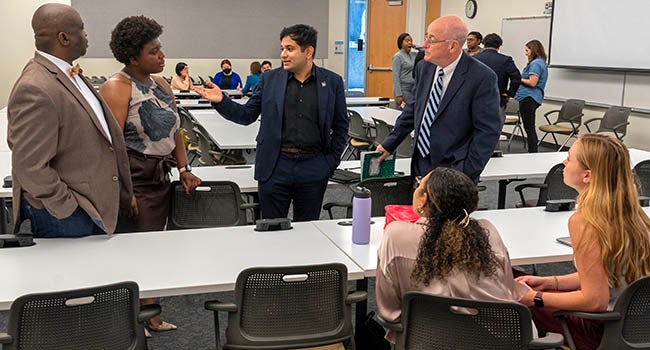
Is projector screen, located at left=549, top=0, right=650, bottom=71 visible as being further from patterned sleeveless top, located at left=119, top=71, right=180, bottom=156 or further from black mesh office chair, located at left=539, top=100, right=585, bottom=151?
patterned sleeveless top, located at left=119, top=71, right=180, bottom=156

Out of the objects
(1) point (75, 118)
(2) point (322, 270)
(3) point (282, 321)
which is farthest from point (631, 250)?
(1) point (75, 118)

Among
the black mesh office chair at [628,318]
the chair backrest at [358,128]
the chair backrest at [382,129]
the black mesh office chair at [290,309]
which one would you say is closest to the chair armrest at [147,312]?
the black mesh office chair at [290,309]

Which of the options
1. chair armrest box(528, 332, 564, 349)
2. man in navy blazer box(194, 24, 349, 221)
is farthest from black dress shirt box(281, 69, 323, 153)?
chair armrest box(528, 332, 564, 349)

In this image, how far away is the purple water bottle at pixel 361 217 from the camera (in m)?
2.63

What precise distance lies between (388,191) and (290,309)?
157 cm

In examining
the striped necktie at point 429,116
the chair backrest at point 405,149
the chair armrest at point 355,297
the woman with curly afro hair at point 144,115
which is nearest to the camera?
the chair armrest at point 355,297

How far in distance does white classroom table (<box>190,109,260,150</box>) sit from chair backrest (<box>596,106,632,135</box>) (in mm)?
4491

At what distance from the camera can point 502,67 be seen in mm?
7273

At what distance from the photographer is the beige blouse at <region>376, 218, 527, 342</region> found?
207 centimetres

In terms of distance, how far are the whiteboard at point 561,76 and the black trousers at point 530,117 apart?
874 mm

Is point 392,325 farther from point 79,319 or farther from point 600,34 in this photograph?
point 600,34

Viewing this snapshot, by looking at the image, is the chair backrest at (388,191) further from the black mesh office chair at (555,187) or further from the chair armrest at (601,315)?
the chair armrest at (601,315)

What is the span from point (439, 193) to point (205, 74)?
1082cm

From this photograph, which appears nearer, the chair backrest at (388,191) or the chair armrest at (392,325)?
the chair armrest at (392,325)
